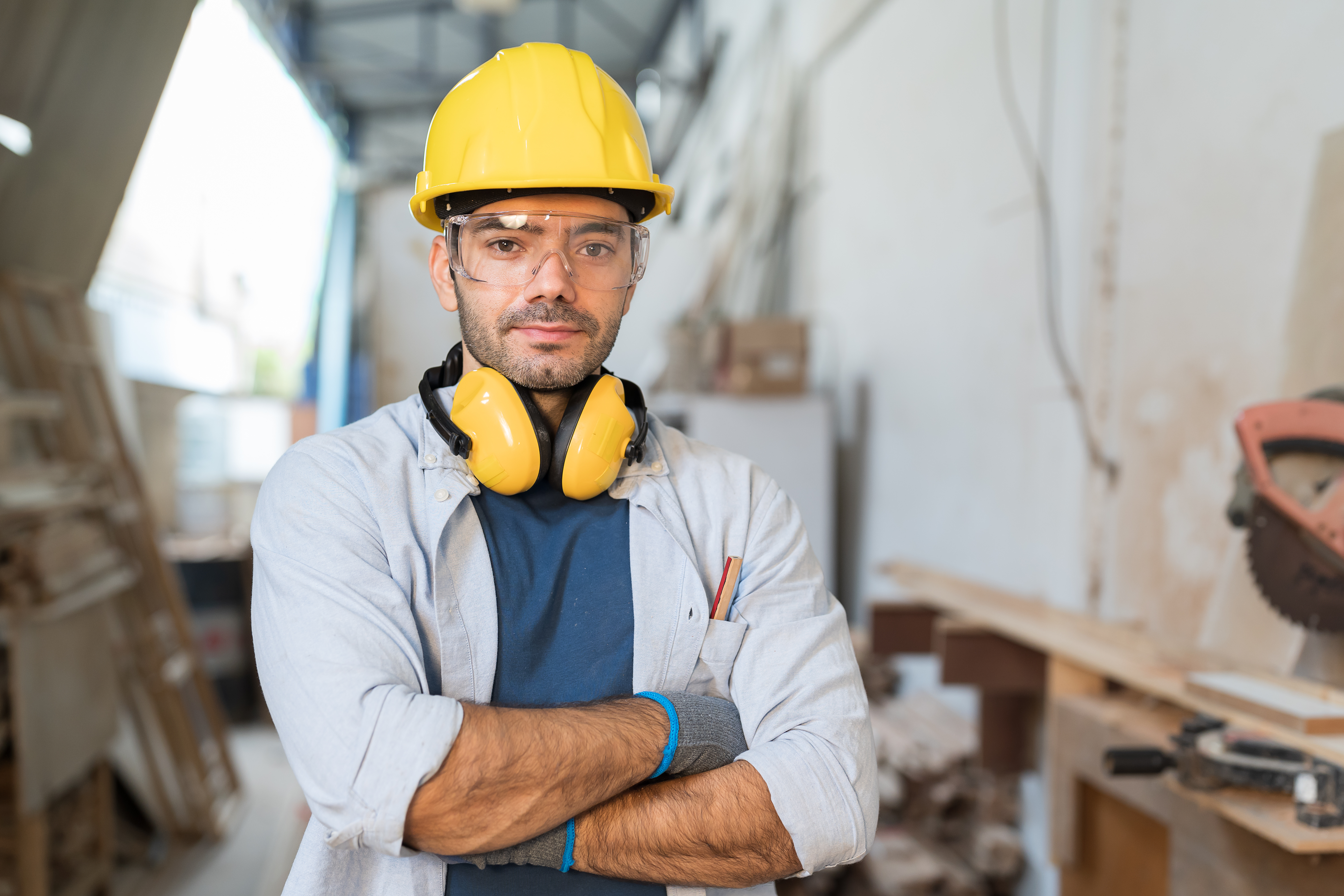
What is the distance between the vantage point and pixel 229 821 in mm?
4641

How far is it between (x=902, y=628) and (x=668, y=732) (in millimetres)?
2277

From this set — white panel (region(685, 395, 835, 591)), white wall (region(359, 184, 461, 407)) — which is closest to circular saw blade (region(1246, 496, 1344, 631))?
white panel (region(685, 395, 835, 591))

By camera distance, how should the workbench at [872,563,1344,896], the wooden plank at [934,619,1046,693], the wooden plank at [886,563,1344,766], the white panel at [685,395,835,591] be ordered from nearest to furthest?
the workbench at [872,563,1344,896]
the wooden plank at [886,563,1344,766]
the wooden plank at [934,619,1046,693]
the white panel at [685,395,835,591]

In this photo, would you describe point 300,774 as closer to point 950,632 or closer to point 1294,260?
point 950,632

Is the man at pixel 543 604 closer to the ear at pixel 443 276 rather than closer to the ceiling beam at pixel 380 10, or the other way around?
the ear at pixel 443 276

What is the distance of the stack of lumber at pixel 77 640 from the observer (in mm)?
3174

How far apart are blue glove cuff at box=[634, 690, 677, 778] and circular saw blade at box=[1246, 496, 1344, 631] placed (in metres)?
1.33

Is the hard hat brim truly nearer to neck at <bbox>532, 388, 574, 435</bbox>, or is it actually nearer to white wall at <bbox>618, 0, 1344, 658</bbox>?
neck at <bbox>532, 388, 574, 435</bbox>

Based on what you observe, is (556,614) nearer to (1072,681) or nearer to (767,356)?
(1072,681)

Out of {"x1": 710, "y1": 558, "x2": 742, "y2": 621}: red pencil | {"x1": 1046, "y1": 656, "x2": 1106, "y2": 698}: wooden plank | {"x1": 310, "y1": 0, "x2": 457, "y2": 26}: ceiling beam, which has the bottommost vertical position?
{"x1": 1046, "y1": 656, "x2": 1106, "y2": 698}: wooden plank

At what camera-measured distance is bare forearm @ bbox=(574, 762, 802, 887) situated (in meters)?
1.15

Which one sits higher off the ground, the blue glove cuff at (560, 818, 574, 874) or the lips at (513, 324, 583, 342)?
the lips at (513, 324, 583, 342)

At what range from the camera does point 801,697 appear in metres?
1.27

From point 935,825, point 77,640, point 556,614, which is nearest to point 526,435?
point 556,614
